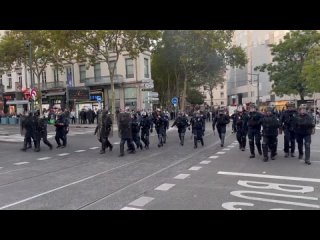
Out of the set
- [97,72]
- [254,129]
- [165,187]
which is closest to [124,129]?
[254,129]

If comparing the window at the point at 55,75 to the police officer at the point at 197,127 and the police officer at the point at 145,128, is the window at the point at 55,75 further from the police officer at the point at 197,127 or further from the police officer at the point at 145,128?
the police officer at the point at 197,127

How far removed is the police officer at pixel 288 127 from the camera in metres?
10.9

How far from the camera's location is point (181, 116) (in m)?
14.7

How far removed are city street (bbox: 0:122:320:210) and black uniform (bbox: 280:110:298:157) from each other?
0.43 m

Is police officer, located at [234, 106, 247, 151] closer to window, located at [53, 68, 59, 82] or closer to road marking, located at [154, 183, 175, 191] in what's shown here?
road marking, located at [154, 183, 175, 191]

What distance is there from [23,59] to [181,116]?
96.6 feet

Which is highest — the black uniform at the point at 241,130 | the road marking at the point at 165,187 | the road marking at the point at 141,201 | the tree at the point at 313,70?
the tree at the point at 313,70

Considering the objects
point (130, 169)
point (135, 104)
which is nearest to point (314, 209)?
point (130, 169)

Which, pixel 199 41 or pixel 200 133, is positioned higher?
pixel 199 41

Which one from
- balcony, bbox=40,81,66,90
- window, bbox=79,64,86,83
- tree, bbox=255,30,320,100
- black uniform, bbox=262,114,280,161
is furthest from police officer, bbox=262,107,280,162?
balcony, bbox=40,81,66,90

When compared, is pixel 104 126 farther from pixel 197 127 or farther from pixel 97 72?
pixel 97 72

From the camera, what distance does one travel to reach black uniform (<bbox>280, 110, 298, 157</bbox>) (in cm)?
1085

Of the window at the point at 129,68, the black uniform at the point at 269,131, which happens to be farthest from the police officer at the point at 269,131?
the window at the point at 129,68
